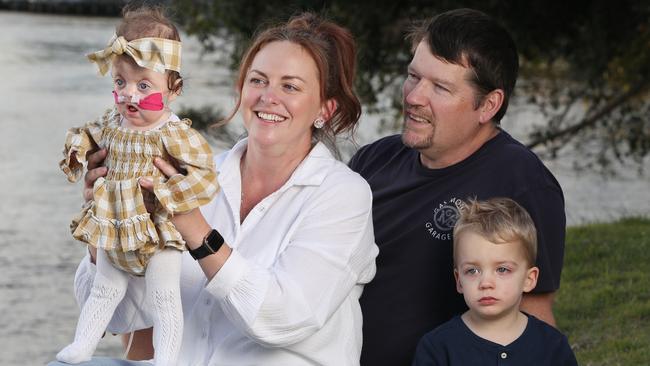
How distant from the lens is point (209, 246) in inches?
131

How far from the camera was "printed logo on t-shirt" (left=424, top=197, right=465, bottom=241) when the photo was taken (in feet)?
12.7

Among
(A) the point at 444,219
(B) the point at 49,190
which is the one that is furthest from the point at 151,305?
(B) the point at 49,190

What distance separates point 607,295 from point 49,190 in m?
7.23

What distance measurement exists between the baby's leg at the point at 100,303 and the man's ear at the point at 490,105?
119 centimetres

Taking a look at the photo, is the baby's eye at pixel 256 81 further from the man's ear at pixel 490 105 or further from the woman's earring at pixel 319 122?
the man's ear at pixel 490 105

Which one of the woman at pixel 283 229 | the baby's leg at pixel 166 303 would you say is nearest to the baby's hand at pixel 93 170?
the woman at pixel 283 229

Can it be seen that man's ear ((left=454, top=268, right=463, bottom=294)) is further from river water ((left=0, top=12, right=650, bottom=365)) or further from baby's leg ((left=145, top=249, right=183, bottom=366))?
river water ((left=0, top=12, right=650, bottom=365))

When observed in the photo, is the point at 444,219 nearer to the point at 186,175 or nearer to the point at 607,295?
the point at 186,175

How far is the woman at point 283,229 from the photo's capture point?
3.38 m

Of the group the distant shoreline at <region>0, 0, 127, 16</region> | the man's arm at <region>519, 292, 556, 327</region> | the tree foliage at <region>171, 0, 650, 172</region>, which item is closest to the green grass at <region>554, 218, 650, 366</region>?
the tree foliage at <region>171, 0, 650, 172</region>

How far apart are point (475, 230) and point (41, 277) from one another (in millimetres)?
6390

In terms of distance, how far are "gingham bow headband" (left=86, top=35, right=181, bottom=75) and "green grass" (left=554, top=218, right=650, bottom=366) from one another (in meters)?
2.80

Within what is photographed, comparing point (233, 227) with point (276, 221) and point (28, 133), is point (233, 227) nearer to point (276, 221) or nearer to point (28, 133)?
point (276, 221)

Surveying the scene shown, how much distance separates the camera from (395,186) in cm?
407
